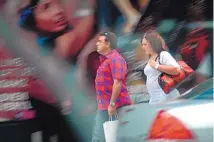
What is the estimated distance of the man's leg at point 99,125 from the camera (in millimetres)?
8430

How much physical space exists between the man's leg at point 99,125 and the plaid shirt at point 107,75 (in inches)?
3.1

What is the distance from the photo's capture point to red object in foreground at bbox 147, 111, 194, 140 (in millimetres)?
4766

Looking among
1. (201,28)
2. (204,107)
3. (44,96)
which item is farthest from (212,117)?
(201,28)

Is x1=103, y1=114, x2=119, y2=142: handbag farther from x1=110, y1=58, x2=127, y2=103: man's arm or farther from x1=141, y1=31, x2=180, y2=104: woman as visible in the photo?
x1=141, y1=31, x2=180, y2=104: woman

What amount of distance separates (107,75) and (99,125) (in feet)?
2.29

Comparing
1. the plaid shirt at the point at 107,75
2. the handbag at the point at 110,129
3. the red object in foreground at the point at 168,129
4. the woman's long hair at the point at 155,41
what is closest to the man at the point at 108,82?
the plaid shirt at the point at 107,75

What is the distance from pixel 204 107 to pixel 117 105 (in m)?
3.84

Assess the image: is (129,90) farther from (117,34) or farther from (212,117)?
(212,117)

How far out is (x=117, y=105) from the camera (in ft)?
28.3

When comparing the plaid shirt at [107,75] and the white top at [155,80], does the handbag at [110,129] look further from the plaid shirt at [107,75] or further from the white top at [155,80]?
the white top at [155,80]

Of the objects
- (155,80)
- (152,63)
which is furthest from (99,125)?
(152,63)

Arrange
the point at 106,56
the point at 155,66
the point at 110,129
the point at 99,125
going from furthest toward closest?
the point at 155,66, the point at 106,56, the point at 99,125, the point at 110,129

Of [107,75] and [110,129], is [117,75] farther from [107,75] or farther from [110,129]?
[110,129]

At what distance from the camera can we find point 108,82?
336 inches
